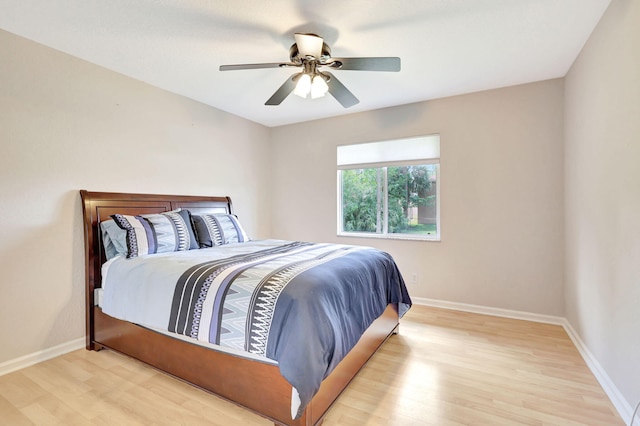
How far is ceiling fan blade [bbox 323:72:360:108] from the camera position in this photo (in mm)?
2255

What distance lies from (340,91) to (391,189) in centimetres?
187

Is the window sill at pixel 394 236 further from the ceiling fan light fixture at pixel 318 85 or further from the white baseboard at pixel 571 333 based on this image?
the ceiling fan light fixture at pixel 318 85

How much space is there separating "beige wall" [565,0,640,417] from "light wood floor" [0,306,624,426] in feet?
1.01

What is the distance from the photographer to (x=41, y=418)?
165 centimetres

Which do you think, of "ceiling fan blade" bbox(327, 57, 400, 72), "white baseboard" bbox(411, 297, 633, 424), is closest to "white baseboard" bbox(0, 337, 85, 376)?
"ceiling fan blade" bbox(327, 57, 400, 72)

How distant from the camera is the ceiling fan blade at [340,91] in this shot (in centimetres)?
226

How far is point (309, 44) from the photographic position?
6.40 feet

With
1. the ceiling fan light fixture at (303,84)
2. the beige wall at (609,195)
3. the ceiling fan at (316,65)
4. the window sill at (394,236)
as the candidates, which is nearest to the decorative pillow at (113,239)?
the ceiling fan at (316,65)

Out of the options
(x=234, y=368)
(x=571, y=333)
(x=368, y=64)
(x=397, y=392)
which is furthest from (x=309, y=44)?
(x=571, y=333)

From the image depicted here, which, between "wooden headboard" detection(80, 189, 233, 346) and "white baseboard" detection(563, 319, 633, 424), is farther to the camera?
"wooden headboard" detection(80, 189, 233, 346)

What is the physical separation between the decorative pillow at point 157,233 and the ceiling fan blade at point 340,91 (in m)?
1.87

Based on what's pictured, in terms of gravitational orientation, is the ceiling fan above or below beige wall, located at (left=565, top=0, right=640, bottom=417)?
above

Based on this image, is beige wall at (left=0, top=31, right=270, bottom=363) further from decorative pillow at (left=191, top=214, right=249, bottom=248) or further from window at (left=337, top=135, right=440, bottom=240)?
window at (left=337, top=135, right=440, bottom=240)

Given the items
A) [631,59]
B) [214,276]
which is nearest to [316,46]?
[214,276]
